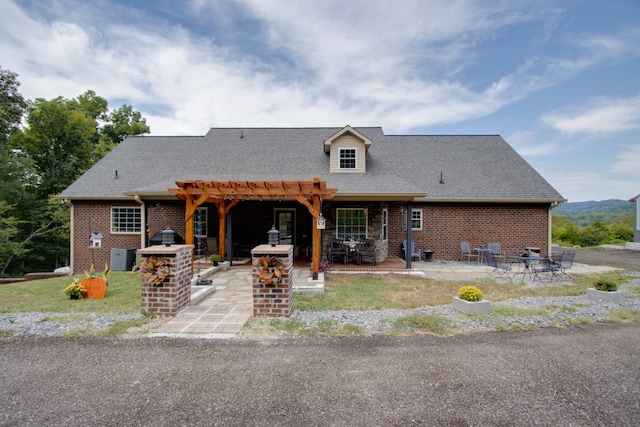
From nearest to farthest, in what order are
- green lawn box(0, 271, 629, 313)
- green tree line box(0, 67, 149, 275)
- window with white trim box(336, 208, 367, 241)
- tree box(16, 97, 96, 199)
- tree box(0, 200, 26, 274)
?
1. green lawn box(0, 271, 629, 313)
2. window with white trim box(336, 208, 367, 241)
3. tree box(0, 200, 26, 274)
4. green tree line box(0, 67, 149, 275)
5. tree box(16, 97, 96, 199)

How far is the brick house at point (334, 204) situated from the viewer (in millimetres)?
11492

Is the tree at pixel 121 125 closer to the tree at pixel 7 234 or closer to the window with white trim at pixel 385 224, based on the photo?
the tree at pixel 7 234

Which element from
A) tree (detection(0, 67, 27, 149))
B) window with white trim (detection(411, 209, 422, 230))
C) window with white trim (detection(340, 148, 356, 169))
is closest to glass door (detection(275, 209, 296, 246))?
window with white trim (detection(340, 148, 356, 169))

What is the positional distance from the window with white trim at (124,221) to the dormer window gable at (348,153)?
8249mm

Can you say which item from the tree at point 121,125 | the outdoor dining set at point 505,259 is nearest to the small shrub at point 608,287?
the outdoor dining set at point 505,259

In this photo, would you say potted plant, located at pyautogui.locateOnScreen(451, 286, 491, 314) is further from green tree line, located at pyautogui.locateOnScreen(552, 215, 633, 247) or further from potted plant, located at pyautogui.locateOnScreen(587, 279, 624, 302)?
green tree line, located at pyautogui.locateOnScreen(552, 215, 633, 247)

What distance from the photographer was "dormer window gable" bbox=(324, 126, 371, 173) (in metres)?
12.3

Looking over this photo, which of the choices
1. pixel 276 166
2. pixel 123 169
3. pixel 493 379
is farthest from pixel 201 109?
pixel 493 379

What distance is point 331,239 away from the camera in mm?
11344

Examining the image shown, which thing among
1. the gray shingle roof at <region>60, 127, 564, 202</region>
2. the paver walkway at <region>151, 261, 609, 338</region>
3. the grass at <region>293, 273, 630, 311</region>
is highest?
the gray shingle roof at <region>60, 127, 564, 202</region>

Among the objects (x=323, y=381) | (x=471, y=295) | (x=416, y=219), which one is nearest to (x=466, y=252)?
(x=416, y=219)

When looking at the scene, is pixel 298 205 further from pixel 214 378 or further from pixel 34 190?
pixel 34 190

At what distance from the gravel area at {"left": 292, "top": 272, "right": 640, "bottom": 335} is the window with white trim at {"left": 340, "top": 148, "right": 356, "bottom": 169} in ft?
25.1

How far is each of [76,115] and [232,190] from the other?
1985 centimetres
